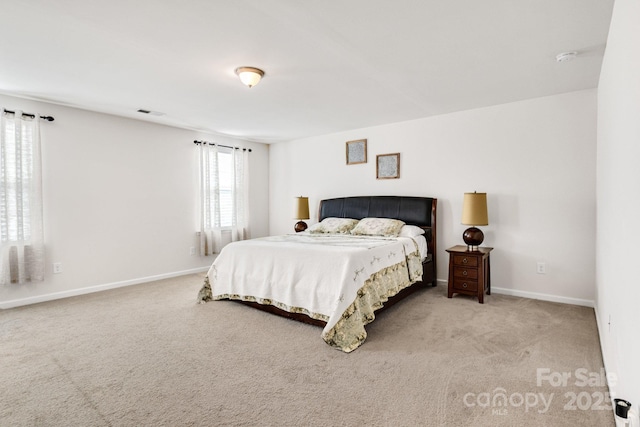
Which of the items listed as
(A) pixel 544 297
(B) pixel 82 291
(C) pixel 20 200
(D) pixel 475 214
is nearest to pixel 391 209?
(D) pixel 475 214

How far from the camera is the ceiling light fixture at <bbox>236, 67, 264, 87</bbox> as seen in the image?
283 centimetres

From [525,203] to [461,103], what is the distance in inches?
54.5

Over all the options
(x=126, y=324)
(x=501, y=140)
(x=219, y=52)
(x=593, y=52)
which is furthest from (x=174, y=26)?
(x=501, y=140)

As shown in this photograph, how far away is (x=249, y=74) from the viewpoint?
2840 mm

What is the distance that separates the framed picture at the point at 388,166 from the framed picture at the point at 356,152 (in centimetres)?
26

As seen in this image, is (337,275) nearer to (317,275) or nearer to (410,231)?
(317,275)

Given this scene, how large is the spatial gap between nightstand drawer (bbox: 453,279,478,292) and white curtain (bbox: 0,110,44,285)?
15.6 ft

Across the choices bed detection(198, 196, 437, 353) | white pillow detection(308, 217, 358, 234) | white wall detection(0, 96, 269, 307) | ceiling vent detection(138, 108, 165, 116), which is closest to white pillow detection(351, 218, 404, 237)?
bed detection(198, 196, 437, 353)

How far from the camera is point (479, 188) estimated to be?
4.11 metres

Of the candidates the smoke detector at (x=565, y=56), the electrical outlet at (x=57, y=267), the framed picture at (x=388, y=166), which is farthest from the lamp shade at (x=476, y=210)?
the electrical outlet at (x=57, y=267)

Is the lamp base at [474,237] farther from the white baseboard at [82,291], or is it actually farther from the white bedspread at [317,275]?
the white baseboard at [82,291]

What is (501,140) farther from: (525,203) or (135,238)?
(135,238)

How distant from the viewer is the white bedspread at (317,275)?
2.70 meters

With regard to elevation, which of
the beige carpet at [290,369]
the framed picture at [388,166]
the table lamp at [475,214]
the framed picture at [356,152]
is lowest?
the beige carpet at [290,369]
